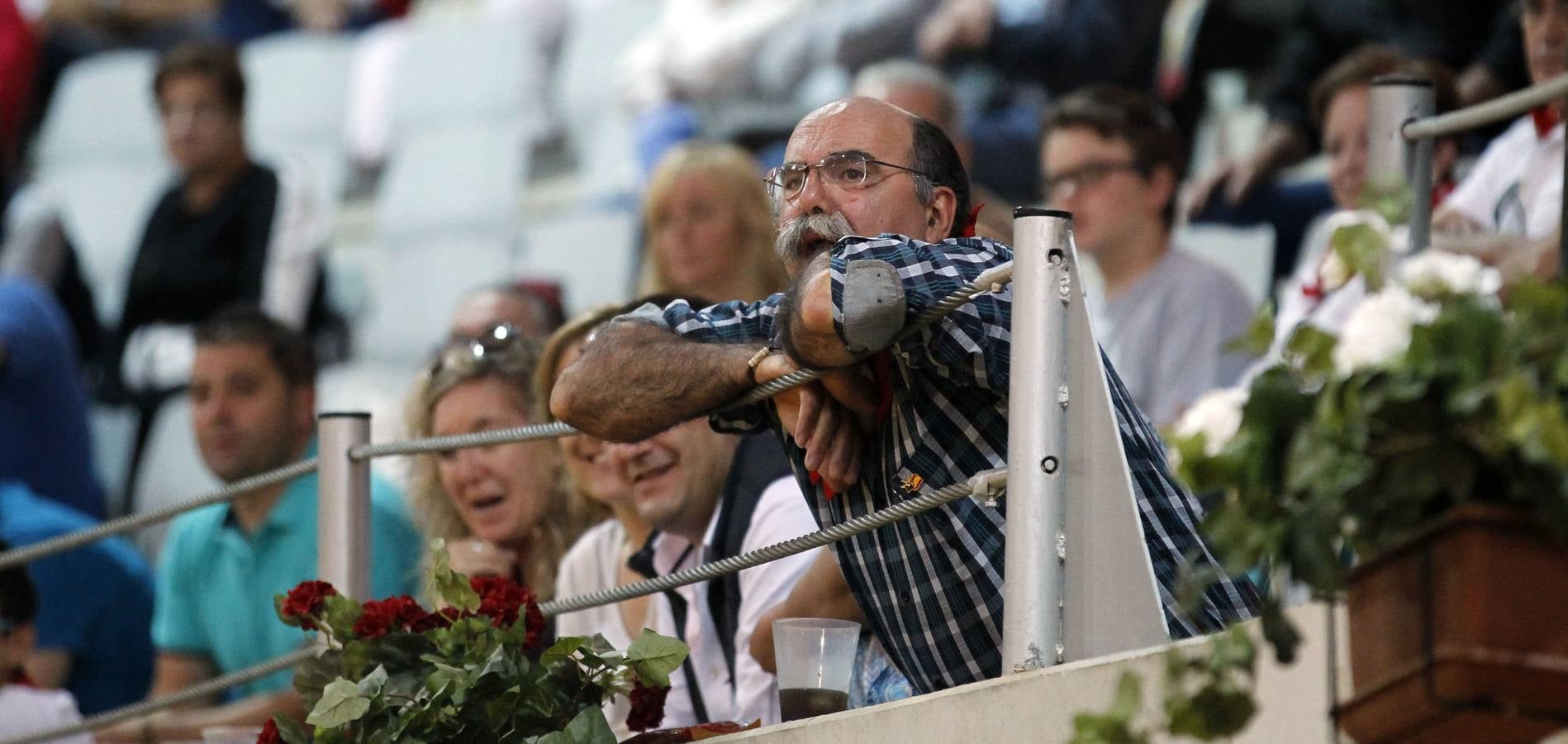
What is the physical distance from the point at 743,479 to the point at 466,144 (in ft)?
16.3

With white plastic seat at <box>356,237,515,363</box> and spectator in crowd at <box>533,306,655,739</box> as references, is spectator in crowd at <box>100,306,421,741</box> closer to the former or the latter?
spectator in crowd at <box>533,306,655,739</box>

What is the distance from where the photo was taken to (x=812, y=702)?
250 centimetres

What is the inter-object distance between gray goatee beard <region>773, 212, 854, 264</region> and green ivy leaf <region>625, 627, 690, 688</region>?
52 centimetres

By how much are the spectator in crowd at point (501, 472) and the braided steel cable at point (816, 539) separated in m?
1.13

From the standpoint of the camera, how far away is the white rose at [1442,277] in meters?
1.54

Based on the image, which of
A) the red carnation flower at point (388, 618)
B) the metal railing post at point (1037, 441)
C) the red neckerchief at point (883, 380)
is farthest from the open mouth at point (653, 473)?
the metal railing post at point (1037, 441)

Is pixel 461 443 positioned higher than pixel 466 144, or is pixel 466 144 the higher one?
pixel 466 144

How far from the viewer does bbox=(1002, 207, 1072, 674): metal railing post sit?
6.95 feet

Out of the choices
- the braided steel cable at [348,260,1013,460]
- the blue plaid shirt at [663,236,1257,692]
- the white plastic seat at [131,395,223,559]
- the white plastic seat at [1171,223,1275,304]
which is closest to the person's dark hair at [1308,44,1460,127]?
the white plastic seat at [1171,223,1275,304]

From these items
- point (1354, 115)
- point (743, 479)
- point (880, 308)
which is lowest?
point (743, 479)

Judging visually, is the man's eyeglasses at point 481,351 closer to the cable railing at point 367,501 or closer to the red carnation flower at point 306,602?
the cable railing at point 367,501

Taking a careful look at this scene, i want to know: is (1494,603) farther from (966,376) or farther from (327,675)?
(327,675)

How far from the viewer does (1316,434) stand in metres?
1.54

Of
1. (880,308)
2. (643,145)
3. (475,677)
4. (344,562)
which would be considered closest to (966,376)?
(880,308)
